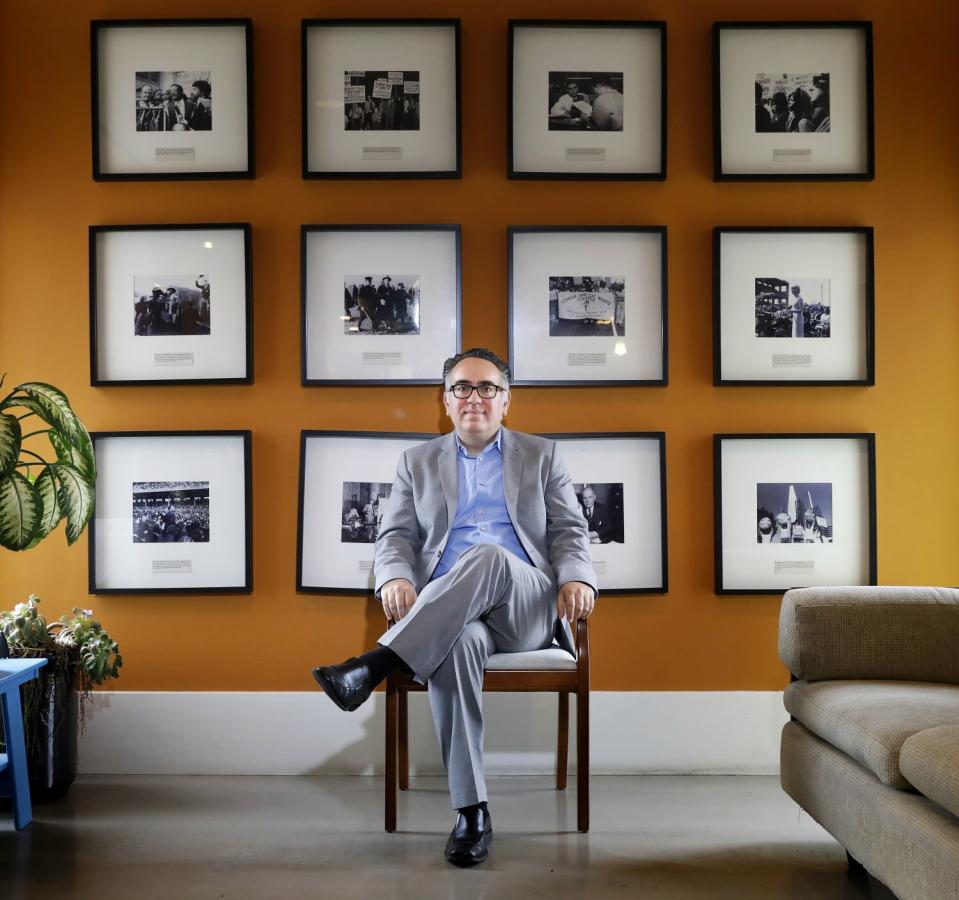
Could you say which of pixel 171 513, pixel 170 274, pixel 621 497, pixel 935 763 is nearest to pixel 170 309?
pixel 170 274

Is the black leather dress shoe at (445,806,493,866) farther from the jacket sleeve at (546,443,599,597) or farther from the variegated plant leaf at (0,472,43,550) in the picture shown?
the variegated plant leaf at (0,472,43,550)

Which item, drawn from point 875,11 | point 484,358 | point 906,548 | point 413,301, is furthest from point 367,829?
point 875,11

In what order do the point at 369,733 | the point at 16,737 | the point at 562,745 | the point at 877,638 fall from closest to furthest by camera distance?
the point at 877,638 → the point at 16,737 → the point at 562,745 → the point at 369,733

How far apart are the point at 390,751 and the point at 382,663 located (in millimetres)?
301

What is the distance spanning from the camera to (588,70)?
3334mm

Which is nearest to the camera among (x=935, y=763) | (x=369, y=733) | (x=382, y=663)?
(x=935, y=763)

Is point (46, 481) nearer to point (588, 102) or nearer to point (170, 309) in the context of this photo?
point (170, 309)

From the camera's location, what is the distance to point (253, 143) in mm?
3330

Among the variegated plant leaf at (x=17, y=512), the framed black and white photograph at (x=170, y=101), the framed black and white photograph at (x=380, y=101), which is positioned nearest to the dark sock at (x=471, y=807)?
the variegated plant leaf at (x=17, y=512)

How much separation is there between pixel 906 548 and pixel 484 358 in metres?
1.79

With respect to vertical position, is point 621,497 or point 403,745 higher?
point 621,497

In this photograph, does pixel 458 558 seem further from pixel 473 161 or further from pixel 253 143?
pixel 253 143

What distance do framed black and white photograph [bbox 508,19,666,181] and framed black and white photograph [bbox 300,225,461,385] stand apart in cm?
49

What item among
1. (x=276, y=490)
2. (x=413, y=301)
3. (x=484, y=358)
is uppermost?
(x=413, y=301)
